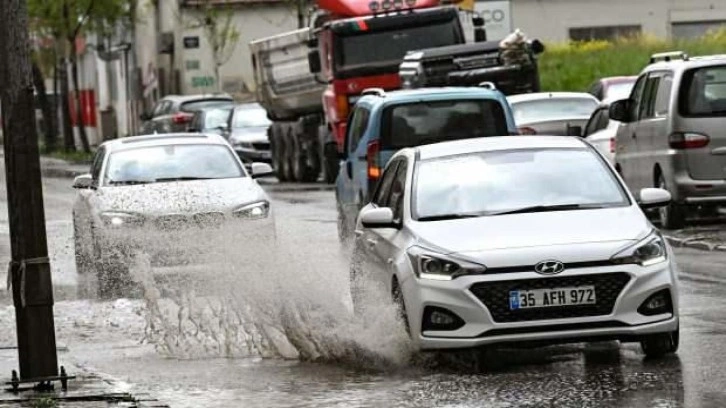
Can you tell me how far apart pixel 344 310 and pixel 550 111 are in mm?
18818

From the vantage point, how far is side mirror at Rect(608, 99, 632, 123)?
2447cm

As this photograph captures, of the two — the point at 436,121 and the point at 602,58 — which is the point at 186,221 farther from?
the point at 602,58

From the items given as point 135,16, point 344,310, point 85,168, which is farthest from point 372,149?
point 135,16

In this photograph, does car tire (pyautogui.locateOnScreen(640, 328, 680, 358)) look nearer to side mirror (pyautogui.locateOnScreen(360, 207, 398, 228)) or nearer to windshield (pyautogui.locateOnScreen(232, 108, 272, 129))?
side mirror (pyautogui.locateOnScreen(360, 207, 398, 228))

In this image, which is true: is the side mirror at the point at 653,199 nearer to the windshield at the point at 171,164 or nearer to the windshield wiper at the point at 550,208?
the windshield wiper at the point at 550,208

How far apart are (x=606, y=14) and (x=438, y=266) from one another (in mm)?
49724

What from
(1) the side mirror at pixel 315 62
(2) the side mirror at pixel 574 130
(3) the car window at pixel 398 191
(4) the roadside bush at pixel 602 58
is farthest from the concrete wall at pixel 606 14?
(3) the car window at pixel 398 191

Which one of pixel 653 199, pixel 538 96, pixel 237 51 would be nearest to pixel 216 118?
pixel 538 96

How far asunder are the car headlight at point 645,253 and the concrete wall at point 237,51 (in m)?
51.1

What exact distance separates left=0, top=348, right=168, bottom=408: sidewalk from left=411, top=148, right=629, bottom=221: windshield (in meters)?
2.35

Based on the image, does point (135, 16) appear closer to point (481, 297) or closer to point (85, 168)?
point (85, 168)

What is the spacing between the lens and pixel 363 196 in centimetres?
2197

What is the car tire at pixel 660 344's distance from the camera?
1236 cm

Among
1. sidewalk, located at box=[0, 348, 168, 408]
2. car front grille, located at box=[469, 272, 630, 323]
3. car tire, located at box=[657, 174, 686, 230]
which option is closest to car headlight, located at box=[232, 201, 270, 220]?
car tire, located at box=[657, 174, 686, 230]
